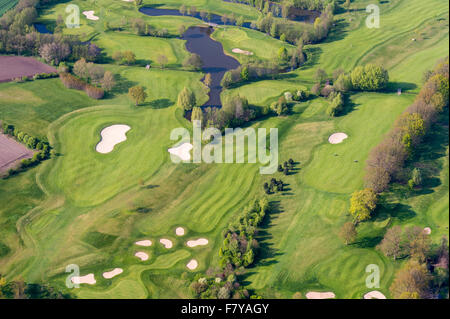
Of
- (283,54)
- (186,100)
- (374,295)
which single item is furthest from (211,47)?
(374,295)

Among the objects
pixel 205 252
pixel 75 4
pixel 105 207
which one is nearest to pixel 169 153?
pixel 105 207

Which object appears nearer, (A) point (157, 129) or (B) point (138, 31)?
(A) point (157, 129)

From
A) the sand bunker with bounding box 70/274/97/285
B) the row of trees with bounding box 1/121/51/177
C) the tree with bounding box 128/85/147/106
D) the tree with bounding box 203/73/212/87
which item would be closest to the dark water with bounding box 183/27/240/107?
the tree with bounding box 203/73/212/87

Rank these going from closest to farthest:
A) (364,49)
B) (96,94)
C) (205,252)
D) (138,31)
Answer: (205,252) → (96,94) → (364,49) → (138,31)

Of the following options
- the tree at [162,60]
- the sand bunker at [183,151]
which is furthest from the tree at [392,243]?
the tree at [162,60]

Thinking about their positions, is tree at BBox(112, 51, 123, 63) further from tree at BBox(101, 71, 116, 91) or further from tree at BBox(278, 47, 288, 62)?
tree at BBox(278, 47, 288, 62)

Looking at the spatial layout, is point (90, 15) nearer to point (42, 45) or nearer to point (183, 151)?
point (42, 45)

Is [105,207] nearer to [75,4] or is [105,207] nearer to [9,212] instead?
[9,212]
